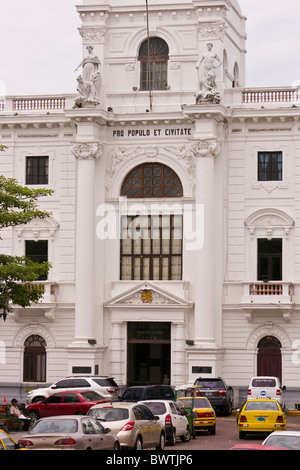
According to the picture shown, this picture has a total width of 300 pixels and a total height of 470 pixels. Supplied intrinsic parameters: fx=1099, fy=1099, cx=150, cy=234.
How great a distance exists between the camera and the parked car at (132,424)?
3266 centimetres

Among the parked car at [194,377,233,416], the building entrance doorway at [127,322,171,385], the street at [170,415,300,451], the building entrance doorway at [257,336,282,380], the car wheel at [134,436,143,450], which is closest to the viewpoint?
the car wheel at [134,436,143,450]

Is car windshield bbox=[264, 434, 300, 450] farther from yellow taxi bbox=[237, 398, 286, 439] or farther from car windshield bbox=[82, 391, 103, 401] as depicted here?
car windshield bbox=[82, 391, 103, 401]

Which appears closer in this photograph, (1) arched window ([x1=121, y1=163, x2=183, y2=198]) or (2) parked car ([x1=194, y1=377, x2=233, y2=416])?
(2) parked car ([x1=194, y1=377, x2=233, y2=416])

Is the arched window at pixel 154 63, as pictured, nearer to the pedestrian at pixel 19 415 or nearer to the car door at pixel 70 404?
the car door at pixel 70 404

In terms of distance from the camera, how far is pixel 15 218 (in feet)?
150

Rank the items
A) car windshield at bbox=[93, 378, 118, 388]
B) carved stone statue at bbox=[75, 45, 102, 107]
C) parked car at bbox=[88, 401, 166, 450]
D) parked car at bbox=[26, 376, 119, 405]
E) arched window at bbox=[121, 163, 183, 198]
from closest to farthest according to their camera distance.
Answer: parked car at bbox=[88, 401, 166, 450] → parked car at bbox=[26, 376, 119, 405] → car windshield at bbox=[93, 378, 118, 388] → carved stone statue at bbox=[75, 45, 102, 107] → arched window at bbox=[121, 163, 183, 198]

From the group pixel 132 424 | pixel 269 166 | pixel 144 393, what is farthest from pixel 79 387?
pixel 132 424

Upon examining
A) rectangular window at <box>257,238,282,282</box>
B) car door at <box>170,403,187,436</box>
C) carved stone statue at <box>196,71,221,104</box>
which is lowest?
car door at <box>170,403,187,436</box>

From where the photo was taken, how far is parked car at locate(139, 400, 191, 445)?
37.2 meters

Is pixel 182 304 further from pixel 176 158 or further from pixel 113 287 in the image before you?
pixel 176 158

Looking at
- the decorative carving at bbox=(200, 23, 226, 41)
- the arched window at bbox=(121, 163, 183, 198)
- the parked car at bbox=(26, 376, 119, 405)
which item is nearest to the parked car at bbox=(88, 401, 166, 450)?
the parked car at bbox=(26, 376, 119, 405)

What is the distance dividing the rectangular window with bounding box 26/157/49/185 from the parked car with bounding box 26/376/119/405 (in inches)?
542
